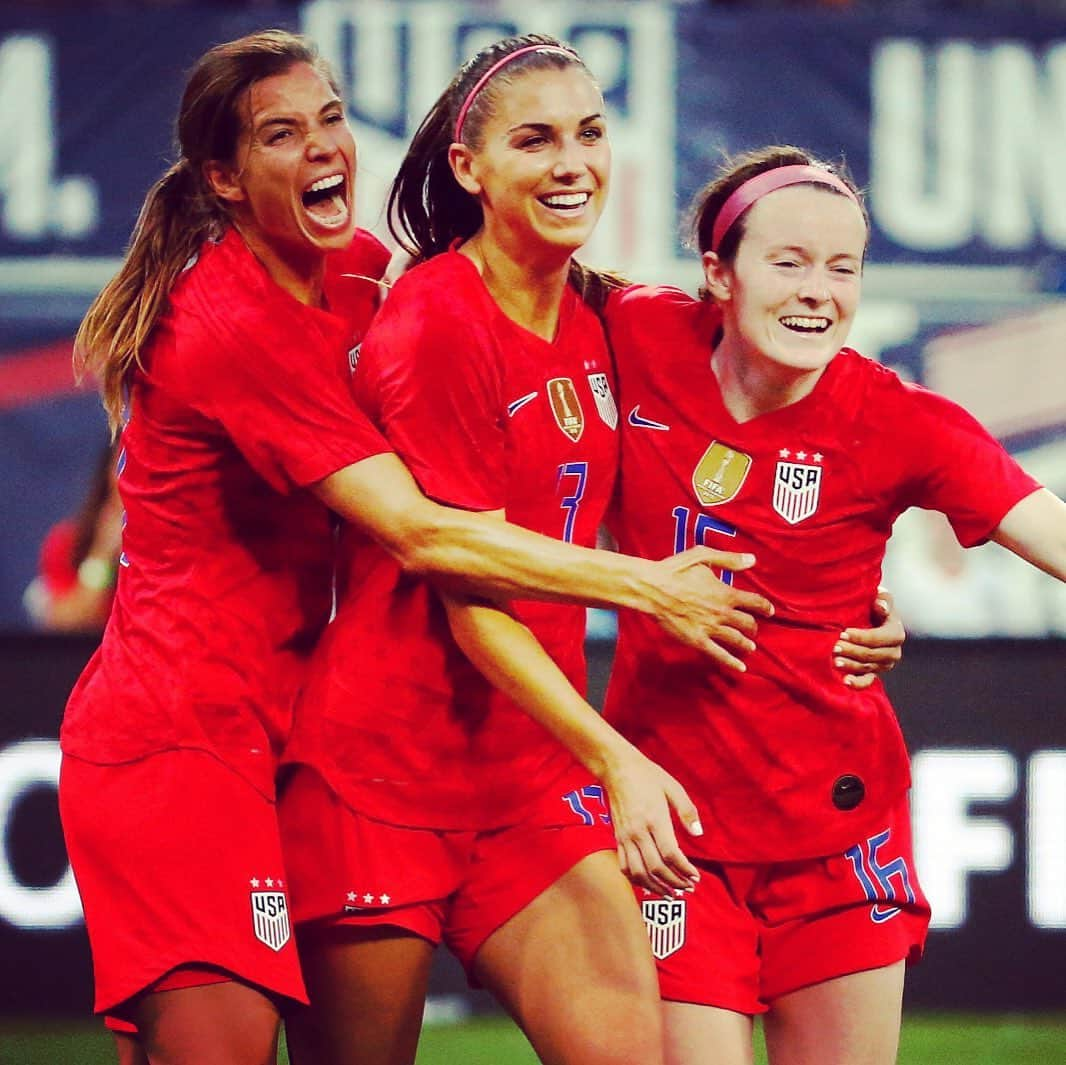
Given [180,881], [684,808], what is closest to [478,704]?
[684,808]

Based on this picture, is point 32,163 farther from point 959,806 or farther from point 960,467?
point 960,467

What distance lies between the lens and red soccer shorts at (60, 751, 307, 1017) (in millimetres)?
3061

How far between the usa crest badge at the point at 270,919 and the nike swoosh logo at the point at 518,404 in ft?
2.90

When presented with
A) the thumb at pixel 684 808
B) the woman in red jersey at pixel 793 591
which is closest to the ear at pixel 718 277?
the woman in red jersey at pixel 793 591

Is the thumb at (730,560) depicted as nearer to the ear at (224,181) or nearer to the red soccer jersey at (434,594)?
the red soccer jersey at (434,594)

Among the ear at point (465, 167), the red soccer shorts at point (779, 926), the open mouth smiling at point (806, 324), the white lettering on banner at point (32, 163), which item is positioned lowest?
the red soccer shorts at point (779, 926)

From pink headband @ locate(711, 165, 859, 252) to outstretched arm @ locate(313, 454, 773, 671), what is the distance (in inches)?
25.6

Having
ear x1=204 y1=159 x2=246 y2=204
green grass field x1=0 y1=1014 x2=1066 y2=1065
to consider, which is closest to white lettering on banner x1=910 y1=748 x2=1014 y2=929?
green grass field x1=0 y1=1014 x2=1066 y2=1065

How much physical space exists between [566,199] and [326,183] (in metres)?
0.43

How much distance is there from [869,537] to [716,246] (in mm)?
589

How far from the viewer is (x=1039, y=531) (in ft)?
10.7

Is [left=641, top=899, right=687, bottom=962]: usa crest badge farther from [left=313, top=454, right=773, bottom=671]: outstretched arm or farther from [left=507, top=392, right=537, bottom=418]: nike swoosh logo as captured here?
[left=507, top=392, right=537, bottom=418]: nike swoosh logo

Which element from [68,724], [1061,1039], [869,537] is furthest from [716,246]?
[1061,1039]

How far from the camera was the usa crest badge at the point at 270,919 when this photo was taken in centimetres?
309
